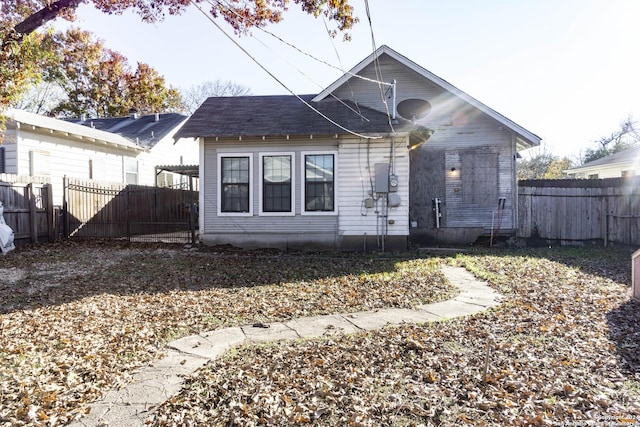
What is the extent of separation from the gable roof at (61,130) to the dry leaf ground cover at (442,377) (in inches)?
459

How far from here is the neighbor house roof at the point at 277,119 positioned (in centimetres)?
1056

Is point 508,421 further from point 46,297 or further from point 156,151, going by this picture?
point 156,151

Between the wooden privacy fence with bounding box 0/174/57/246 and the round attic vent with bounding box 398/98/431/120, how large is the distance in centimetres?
1113

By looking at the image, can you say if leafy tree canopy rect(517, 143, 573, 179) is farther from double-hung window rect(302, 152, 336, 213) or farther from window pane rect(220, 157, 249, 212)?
window pane rect(220, 157, 249, 212)

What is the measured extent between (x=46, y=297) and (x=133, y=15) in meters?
7.32

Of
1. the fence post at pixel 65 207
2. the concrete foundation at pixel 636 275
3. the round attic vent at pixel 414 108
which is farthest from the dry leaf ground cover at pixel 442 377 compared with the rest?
the fence post at pixel 65 207

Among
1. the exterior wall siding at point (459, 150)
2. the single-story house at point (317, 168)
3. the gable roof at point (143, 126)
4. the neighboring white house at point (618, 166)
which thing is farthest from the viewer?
the gable roof at point (143, 126)

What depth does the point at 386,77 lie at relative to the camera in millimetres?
12594

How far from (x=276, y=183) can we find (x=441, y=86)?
5.77 metres

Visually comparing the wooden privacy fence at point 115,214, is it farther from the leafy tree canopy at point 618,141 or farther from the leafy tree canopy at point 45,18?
the leafy tree canopy at point 618,141

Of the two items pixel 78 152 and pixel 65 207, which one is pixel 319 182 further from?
pixel 78 152

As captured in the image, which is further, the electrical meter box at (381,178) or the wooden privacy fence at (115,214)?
the wooden privacy fence at (115,214)

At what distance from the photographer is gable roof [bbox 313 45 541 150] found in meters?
11.6

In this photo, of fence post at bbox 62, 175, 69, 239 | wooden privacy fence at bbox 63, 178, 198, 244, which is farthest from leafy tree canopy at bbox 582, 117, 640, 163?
fence post at bbox 62, 175, 69, 239
